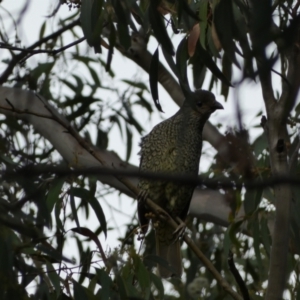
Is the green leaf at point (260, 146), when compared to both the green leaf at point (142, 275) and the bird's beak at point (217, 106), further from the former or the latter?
the green leaf at point (142, 275)

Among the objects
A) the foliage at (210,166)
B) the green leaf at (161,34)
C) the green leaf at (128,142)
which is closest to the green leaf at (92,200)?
the foliage at (210,166)

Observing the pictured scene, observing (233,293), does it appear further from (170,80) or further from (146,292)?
(170,80)

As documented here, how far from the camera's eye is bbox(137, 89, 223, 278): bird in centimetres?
436

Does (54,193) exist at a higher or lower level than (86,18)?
lower

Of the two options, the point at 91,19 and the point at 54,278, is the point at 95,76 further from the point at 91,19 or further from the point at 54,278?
the point at 54,278

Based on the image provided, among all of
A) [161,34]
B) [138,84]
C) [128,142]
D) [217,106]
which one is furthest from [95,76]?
[161,34]

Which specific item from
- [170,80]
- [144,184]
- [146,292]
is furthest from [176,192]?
[146,292]

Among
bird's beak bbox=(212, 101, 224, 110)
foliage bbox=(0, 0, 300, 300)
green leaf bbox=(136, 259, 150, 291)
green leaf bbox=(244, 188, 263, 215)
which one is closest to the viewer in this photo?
foliage bbox=(0, 0, 300, 300)

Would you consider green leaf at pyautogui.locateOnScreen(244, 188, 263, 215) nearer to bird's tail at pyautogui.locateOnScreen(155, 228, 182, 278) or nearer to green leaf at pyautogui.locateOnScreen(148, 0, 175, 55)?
bird's tail at pyautogui.locateOnScreen(155, 228, 182, 278)

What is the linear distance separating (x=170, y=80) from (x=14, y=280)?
2.78 metres

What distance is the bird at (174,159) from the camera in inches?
171

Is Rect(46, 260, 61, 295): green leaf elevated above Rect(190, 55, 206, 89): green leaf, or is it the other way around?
Rect(190, 55, 206, 89): green leaf

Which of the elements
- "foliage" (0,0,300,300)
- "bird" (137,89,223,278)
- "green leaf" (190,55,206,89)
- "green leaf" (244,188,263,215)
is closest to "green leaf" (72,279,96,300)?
"foliage" (0,0,300,300)

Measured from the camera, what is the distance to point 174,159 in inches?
173
